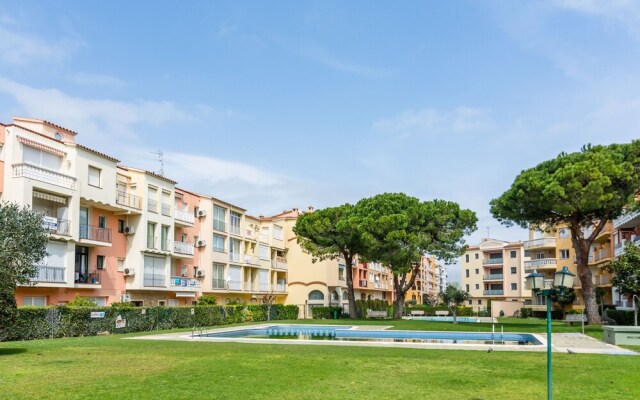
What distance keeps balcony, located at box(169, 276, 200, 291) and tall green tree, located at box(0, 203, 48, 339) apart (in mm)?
26199

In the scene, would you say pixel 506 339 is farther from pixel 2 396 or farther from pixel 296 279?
pixel 296 279

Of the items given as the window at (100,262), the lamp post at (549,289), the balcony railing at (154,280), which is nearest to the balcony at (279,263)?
the balcony railing at (154,280)

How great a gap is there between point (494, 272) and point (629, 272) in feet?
217

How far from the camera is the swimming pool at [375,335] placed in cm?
2656

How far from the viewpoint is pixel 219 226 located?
5416 centimetres

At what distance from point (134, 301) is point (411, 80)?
90.4ft

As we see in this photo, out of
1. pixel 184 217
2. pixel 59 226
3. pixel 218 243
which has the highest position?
pixel 184 217

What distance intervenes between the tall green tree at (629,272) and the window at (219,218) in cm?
3363

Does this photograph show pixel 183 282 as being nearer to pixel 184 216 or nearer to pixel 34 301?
pixel 184 216

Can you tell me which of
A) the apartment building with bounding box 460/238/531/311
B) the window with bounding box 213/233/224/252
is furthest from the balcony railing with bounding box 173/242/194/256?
the apartment building with bounding box 460/238/531/311

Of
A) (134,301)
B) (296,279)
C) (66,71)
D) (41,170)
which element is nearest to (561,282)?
(66,71)

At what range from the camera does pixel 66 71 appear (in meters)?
20.3

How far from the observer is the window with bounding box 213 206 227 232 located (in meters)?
53.4

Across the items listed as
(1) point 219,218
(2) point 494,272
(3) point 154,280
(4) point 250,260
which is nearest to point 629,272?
(3) point 154,280
